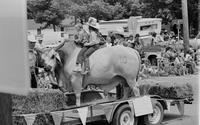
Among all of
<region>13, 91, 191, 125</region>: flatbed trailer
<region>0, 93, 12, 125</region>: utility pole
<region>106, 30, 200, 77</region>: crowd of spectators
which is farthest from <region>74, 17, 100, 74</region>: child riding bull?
<region>106, 30, 200, 77</region>: crowd of spectators

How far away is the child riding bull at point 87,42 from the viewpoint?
6.74 meters

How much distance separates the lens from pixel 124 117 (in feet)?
20.9

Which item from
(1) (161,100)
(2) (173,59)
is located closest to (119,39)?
(1) (161,100)

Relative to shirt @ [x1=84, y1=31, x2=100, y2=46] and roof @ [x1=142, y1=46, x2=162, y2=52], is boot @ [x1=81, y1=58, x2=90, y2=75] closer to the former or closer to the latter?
shirt @ [x1=84, y1=31, x2=100, y2=46]

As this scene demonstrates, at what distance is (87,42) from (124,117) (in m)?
1.43

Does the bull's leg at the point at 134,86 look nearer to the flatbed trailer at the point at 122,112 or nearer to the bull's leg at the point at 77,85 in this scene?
the flatbed trailer at the point at 122,112

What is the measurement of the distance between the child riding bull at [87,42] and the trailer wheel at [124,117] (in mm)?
982

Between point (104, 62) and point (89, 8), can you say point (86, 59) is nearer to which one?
point (104, 62)

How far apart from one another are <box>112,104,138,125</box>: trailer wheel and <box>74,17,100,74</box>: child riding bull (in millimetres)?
982

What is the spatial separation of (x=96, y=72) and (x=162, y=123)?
4.91 ft

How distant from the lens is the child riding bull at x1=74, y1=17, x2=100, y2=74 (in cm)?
674

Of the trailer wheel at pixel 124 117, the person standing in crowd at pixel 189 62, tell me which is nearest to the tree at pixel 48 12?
the person standing in crowd at pixel 189 62

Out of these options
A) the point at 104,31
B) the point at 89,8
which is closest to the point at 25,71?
the point at 104,31

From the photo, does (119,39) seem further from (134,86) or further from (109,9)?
(109,9)
